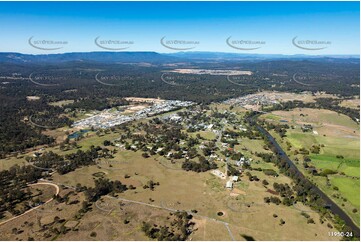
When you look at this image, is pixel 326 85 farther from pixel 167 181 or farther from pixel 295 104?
pixel 167 181

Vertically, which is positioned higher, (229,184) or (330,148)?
(229,184)

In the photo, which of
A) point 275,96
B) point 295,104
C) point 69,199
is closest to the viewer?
point 69,199

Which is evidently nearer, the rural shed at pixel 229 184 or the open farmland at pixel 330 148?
the open farmland at pixel 330 148

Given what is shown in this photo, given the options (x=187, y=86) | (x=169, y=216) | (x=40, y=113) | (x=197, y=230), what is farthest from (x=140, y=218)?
(x=187, y=86)

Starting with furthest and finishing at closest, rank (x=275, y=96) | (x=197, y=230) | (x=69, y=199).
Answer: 1. (x=275, y=96)
2. (x=69, y=199)
3. (x=197, y=230)

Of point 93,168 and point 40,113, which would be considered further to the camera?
point 40,113

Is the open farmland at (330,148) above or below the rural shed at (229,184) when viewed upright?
below

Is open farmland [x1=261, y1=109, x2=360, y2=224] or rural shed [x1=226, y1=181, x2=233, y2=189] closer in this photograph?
open farmland [x1=261, y1=109, x2=360, y2=224]

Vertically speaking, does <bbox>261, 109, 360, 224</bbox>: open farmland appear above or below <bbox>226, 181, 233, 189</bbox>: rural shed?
below

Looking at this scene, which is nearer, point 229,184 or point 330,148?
point 229,184
